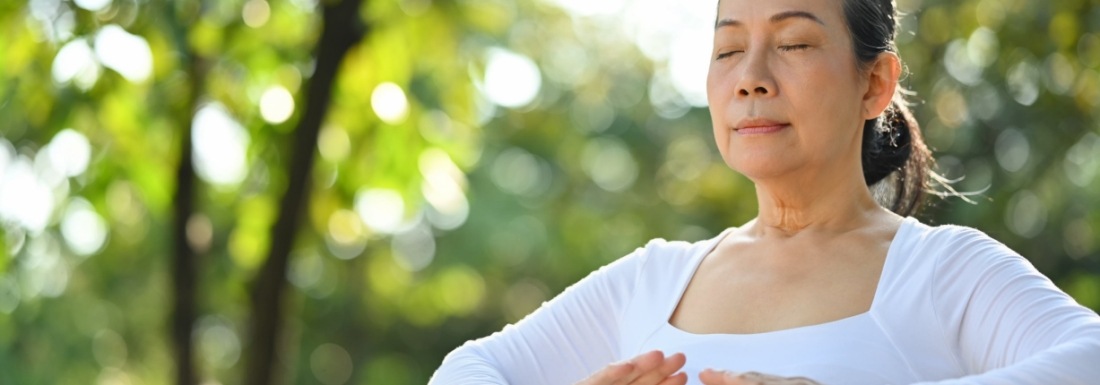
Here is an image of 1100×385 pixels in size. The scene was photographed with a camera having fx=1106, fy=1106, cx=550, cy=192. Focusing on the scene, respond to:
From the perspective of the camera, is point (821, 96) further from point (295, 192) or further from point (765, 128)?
point (295, 192)

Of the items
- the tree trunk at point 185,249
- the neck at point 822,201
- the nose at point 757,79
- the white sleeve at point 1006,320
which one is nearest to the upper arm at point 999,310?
the white sleeve at point 1006,320

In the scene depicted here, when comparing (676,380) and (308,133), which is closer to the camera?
(676,380)

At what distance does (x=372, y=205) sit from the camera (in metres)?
4.33

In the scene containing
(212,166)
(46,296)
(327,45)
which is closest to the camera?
(327,45)

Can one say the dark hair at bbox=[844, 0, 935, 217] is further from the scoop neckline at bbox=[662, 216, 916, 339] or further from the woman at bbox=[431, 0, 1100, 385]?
the scoop neckline at bbox=[662, 216, 916, 339]

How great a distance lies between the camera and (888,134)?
6.24 ft

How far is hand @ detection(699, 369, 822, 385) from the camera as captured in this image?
135 centimetres

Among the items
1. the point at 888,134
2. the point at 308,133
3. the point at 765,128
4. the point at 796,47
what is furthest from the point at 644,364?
the point at 308,133

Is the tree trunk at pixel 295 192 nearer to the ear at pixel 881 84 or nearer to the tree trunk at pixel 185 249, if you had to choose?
the tree trunk at pixel 185 249

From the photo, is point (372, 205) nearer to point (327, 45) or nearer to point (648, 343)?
point (327, 45)

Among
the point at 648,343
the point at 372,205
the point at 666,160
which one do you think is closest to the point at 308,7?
the point at 372,205

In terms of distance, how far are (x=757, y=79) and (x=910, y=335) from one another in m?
0.43

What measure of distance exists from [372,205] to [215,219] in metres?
5.53

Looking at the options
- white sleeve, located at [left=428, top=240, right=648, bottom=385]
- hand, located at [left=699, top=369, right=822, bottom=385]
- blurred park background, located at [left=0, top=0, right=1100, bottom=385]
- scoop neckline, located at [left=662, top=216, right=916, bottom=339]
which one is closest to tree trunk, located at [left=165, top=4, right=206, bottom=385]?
blurred park background, located at [left=0, top=0, right=1100, bottom=385]
